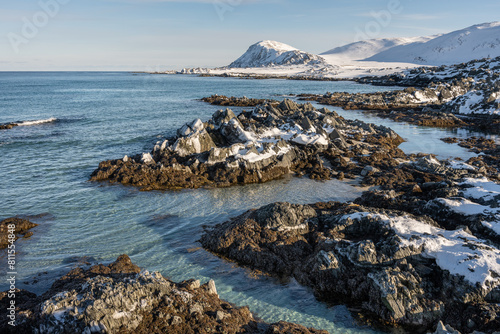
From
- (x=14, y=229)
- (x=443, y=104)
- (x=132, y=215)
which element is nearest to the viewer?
(x=14, y=229)

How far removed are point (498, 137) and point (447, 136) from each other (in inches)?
162

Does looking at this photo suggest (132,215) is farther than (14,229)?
Yes

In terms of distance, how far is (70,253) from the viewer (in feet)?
36.4

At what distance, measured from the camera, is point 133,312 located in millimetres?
6367

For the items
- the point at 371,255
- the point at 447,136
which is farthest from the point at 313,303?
the point at 447,136

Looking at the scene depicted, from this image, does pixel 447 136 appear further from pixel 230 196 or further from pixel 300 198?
pixel 230 196

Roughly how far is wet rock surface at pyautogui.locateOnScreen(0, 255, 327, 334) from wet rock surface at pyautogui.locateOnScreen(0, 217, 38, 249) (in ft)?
18.3

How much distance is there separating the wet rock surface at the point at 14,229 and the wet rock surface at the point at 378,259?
7.08 metres

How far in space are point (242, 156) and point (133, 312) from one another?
1406 cm

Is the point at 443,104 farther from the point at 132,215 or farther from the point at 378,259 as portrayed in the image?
the point at 132,215

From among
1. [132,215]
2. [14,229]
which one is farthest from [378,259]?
[14,229]

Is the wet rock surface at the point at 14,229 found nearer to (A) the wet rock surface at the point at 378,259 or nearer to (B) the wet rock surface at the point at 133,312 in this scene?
(B) the wet rock surface at the point at 133,312

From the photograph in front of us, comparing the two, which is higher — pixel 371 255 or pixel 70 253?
pixel 371 255

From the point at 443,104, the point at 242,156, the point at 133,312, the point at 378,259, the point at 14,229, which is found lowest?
the point at 14,229
